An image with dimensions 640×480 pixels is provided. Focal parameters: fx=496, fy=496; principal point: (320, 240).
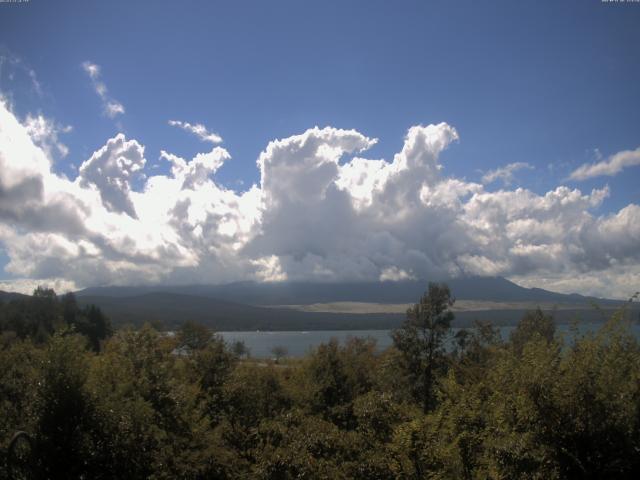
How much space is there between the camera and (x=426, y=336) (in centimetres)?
4088

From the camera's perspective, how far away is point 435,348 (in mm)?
→ 40750

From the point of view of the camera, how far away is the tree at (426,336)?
131ft

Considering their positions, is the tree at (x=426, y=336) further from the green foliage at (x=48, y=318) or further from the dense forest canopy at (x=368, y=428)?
the green foliage at (x=48, y=318)

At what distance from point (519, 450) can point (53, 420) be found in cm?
1356

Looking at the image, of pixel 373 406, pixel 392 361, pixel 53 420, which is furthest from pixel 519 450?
pixel 392 361

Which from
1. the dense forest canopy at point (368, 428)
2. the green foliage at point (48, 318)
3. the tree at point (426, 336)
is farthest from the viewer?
the green foliage at point (48, 318)

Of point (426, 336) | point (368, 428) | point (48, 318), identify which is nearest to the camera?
point (368, 428)

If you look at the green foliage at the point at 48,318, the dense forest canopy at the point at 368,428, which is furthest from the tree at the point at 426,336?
the green foliage at the point at 48,318

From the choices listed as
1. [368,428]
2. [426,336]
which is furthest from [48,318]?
[368,428]

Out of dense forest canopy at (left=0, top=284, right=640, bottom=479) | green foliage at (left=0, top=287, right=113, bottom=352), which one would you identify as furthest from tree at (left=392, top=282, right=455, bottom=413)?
green foliage at (left=0, top=287, right=113, bottom=352)

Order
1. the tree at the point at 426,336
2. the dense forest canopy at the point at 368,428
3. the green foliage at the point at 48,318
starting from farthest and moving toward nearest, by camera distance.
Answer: the green foliage at the point at 48,318 → the tree at the point at 426,336 → the dense forest canopy at the point at 368,428

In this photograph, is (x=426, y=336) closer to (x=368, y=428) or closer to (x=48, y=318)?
(x=368, y=428)

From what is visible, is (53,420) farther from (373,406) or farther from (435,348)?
(435,348)

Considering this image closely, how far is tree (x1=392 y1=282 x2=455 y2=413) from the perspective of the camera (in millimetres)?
39844
